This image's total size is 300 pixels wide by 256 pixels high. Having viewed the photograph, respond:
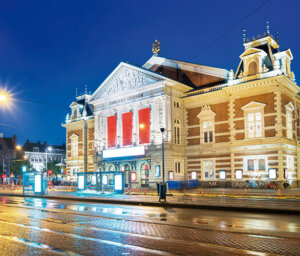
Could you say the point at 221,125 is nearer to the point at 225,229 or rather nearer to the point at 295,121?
the point at 295,121

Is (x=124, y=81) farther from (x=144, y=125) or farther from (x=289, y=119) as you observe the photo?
(x=289, y=119)

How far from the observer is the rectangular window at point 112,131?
2005 inches

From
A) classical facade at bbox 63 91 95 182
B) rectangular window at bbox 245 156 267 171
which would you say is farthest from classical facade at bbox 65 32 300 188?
classical facade at bbox 63 91 95 182

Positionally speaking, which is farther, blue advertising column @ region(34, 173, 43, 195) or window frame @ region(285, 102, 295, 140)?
window frame @ region(285, 102, 295, 140)

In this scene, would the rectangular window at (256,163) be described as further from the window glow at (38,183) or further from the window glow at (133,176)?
the window glow at (38,183)

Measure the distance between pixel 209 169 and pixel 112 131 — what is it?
15.7m

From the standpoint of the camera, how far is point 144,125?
4691 centimetres

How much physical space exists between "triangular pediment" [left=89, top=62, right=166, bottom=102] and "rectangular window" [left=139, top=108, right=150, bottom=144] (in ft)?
11.5

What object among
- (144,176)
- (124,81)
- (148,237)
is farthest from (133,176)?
(148,237)

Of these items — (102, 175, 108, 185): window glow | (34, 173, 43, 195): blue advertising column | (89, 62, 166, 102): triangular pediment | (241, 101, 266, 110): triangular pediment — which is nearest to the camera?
(34, 173, 43, 195): blue advertising column

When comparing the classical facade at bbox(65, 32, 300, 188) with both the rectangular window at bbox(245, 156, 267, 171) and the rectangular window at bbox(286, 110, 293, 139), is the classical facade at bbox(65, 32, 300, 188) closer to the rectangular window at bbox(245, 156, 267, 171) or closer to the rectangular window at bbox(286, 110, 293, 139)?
the rectangular window at bbox(286, 110, 293, 139)

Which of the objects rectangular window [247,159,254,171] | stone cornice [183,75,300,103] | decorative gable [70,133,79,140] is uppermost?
stone cornice [183,75,300,103]

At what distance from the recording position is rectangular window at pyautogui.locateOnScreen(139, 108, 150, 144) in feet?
152

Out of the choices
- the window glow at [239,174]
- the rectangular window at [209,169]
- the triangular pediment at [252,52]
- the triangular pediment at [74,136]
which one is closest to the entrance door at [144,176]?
the rectangular window at [209,169]
